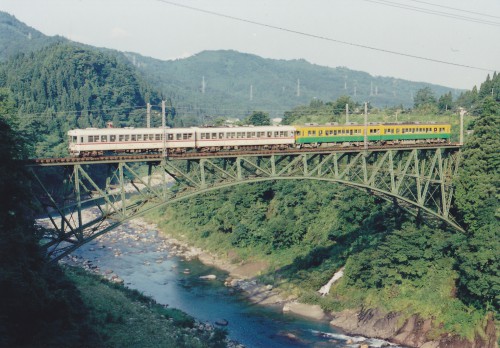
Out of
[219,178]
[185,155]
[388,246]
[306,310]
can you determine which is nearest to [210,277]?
[306,310]

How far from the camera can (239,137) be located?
37125mm

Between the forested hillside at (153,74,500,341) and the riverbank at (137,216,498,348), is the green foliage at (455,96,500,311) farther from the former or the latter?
the riverbank at (137,216,498,348)

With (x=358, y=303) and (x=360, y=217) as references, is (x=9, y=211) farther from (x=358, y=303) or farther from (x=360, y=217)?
(x=360, y=217)

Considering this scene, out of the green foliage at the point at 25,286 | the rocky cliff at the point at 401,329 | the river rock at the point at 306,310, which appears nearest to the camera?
the green foliage at the point at 25,286

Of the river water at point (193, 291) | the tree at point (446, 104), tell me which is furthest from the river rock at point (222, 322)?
the tree at point (446, 104)

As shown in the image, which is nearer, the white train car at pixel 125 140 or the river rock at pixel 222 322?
the white train car at pixel 125 140

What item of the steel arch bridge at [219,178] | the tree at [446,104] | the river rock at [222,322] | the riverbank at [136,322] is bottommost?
the river rock at [222,322]

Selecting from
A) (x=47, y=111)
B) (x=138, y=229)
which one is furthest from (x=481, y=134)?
(x=47, y=111)

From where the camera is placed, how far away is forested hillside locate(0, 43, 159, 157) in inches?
4852

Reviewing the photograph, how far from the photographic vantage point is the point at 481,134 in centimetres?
3984

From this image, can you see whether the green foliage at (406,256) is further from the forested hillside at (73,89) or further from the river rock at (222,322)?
the forested hillside at (73,89)

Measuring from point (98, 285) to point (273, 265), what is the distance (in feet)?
57.7

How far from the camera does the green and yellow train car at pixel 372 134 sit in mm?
40000

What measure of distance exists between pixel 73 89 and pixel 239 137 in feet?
359
